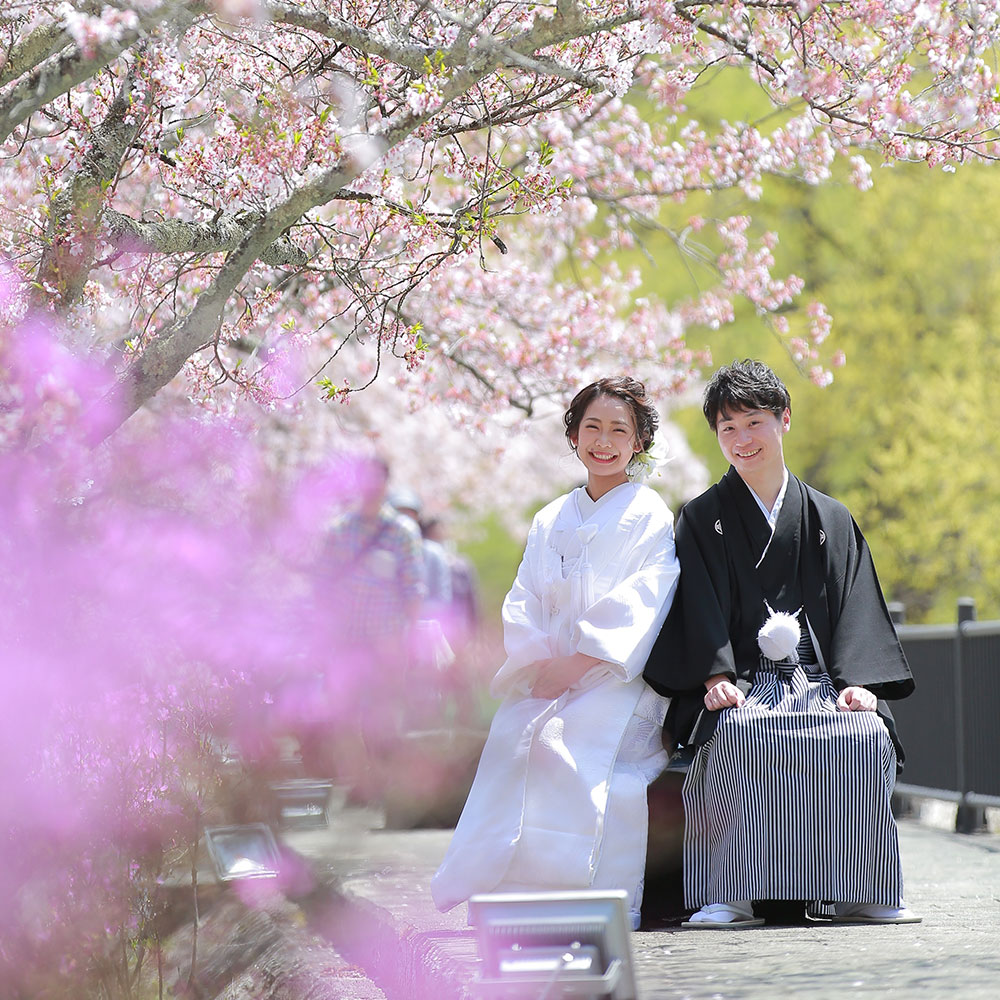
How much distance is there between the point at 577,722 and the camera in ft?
13.9

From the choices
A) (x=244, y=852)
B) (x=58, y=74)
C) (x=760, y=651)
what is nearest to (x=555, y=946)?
(x=760, y=651)

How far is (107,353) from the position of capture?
5.25 m

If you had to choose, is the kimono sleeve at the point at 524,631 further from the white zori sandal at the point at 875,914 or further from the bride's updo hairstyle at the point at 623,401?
the white zori sandal at the point at 875,914

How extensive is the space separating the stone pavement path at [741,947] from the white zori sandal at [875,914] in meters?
0.06

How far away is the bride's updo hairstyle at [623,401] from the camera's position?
4.59 meters

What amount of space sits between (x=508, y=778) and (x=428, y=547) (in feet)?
15.2

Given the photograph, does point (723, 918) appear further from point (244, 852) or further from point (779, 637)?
point (244, 852)

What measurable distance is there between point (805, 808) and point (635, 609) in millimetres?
771

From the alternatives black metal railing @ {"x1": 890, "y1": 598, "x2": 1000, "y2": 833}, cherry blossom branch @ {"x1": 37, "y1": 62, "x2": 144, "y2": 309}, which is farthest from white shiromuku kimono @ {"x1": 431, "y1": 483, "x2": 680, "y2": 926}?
black metal railing @ {"x1": 890, "y1": 598, "x2": 1000, "y2": 833}

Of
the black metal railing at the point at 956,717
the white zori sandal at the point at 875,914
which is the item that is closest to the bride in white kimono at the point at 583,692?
the white zori sandal at the point at 875,914

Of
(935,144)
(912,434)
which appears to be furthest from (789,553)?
(912,434)

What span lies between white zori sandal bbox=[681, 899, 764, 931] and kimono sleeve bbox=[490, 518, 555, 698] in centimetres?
85

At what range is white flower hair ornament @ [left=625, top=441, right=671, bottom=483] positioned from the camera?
4.70m

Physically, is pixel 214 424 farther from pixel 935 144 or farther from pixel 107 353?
pixel 935 144
